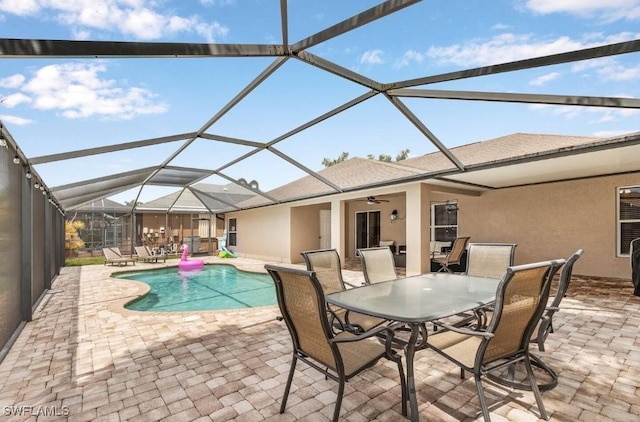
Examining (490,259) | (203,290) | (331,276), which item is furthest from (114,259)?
(490,259)

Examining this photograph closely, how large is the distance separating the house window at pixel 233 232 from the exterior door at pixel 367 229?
764cm

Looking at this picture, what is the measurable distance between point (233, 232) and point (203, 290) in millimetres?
10054

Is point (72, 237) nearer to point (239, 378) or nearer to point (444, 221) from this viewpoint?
point (239, 378)

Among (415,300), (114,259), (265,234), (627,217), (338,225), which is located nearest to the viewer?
(415,300)

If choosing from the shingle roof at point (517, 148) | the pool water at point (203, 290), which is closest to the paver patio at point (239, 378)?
the pool water at point (203, 290)

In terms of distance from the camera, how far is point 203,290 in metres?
9.88

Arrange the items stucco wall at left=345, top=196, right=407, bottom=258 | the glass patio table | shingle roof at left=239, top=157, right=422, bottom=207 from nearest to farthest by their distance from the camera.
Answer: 1. the glass patio table
2. shingle roof at left=239, top=157, right=422, bottom=207
3. stucco wall at left=345, top=196, right=407, bottom=258

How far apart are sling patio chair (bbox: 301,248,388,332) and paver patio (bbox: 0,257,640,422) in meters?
0.53

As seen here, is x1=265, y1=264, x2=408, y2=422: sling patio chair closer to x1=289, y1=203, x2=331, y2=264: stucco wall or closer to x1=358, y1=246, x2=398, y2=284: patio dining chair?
x1=358, y1=246, x2=398, y2=284: patio dining chair

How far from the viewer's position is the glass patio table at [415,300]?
2586 mm

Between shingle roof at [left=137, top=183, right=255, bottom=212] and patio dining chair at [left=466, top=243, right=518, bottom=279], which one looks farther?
Result: shingle roof at [left=137, top=183, right=255, bottom=212]

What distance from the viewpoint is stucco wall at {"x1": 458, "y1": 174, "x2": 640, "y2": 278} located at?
856cm

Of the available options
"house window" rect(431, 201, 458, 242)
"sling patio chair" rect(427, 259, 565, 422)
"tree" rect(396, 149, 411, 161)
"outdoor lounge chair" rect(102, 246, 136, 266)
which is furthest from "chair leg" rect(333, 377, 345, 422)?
"tree" rect(396, 149, 411, 161)

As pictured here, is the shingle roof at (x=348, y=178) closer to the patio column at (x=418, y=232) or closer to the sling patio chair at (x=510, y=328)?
the patio column at (x=418, y=232)
